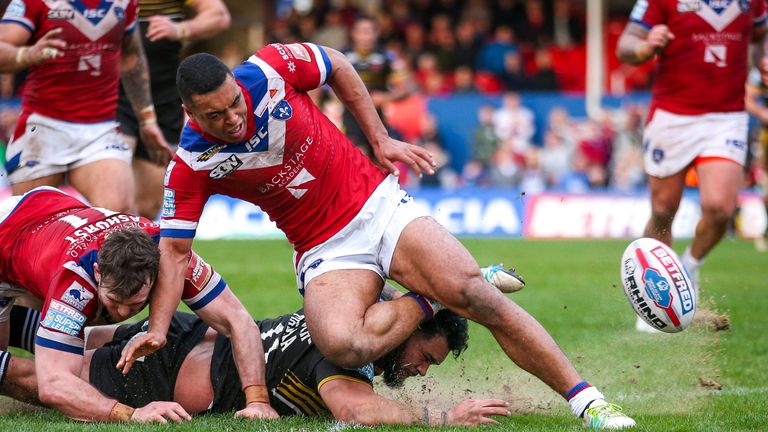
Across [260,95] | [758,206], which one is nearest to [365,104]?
[260,95]

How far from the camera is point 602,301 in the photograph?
1011 centimetres

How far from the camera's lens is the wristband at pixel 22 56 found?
22.8 ft

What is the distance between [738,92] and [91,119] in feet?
16.0

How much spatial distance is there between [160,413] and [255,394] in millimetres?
517

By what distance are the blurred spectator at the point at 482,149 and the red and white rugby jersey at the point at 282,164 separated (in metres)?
13.0

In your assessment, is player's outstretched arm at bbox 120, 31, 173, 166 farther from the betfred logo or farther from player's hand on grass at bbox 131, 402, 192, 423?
the betfred logo

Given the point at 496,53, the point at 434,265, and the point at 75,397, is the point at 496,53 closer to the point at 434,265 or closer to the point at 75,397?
the point at 434,265

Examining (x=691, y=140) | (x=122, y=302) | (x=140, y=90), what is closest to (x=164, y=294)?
(x=122, y=302)

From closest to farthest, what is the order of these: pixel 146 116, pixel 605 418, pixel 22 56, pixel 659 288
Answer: pixel 605 418, pixel 659 288, pixel 22 56, pixel 146 116

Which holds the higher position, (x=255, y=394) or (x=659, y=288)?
(x=659, y=288)

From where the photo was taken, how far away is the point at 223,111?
527 centimetres

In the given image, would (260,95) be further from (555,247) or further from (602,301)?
(555,247)

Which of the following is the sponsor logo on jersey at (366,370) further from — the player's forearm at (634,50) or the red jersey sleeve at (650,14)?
the red jersey sleeve at (650,14)

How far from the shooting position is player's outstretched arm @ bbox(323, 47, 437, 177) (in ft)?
19.5
